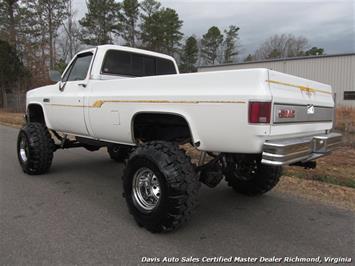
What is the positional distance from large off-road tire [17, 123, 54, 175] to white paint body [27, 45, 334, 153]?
1.34 m

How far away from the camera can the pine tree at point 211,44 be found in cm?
5569

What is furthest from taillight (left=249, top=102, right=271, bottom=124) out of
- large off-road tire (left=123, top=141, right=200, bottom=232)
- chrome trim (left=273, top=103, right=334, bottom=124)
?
large off-road tire (left=123, top=141, right=200, bottom=232)

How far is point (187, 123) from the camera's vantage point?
358 cm

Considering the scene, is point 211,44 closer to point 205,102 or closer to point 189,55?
point 189,55

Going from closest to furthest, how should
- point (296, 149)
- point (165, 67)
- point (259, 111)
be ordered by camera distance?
point (259, 111), point (296, 149), point (165, 67)

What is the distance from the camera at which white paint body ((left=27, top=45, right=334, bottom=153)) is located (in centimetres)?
311

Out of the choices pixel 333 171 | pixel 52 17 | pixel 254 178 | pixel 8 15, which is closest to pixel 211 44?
pixel 52 17

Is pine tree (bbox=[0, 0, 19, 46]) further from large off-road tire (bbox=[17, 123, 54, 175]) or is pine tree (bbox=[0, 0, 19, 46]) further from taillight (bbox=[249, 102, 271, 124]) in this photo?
taillight (bbox=[249, 102, 271, 124])

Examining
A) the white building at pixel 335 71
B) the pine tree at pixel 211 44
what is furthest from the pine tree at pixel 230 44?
the white building at pixel 335 71

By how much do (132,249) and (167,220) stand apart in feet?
1.49

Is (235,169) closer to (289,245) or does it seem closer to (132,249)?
(289,245)

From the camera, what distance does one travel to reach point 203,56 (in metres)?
56.2

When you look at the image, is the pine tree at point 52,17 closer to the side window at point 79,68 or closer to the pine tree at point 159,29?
the pine tree at point 159,29

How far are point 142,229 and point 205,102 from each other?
161cm
